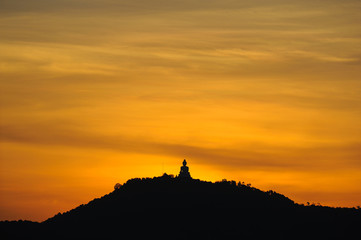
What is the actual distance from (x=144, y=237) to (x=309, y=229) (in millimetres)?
29196

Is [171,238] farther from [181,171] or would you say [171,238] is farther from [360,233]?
[360,233]

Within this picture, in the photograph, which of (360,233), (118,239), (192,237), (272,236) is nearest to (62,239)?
(118,239)

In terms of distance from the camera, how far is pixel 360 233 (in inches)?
7825

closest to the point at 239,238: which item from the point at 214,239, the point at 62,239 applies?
the point at 214,239

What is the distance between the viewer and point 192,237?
7869 inches

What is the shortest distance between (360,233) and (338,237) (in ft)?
13.3

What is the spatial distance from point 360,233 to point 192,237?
29596 mm

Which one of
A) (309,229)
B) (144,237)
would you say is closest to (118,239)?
(144,237)

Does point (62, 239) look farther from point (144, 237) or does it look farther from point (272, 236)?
point (272, 236)

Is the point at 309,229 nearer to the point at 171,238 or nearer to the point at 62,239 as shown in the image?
the point at 171,238

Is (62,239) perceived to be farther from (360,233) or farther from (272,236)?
(360,233)

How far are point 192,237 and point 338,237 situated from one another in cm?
2566

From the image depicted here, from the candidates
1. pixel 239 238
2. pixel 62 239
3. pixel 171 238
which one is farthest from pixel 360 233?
pixel 62 239

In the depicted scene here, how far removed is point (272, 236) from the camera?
655 ft
